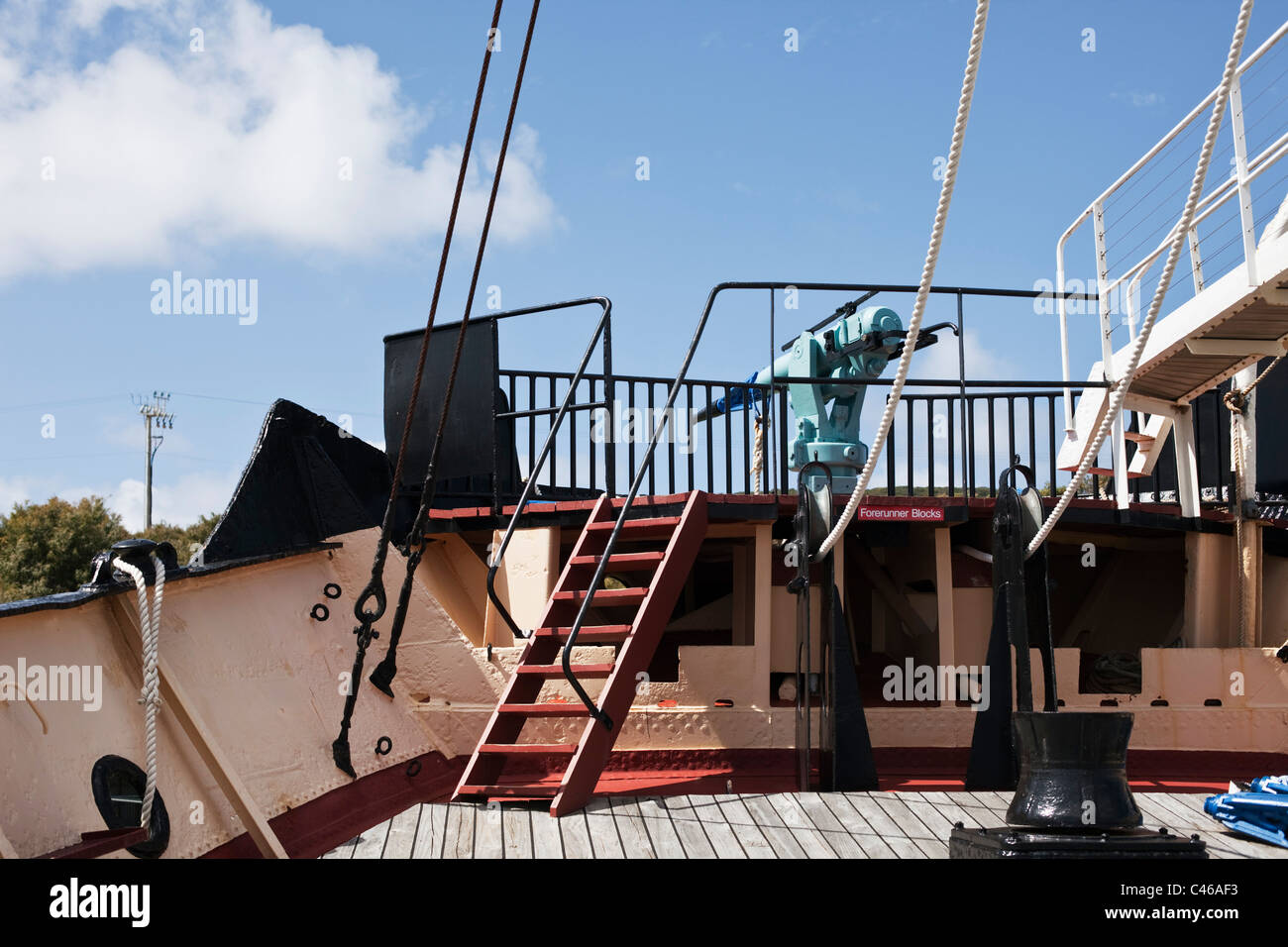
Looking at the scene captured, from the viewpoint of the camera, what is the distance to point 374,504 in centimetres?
894

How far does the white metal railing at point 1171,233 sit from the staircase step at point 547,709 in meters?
4.10

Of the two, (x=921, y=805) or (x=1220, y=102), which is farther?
(x=921, y=805)

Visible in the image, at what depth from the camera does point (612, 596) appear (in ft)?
21.6

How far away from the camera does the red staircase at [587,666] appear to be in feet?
17.5

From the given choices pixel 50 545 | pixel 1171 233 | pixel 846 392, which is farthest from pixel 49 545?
pixel 1171 233

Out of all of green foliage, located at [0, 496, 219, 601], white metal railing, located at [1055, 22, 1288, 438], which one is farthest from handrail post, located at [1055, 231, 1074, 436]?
green foliage, located at [0, 496, 219, 601]

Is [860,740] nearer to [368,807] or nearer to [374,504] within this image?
[368,807]

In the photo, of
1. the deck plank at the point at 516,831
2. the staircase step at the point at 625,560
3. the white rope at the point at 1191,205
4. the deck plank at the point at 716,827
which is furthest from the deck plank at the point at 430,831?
the white rope at the point at 1191,205

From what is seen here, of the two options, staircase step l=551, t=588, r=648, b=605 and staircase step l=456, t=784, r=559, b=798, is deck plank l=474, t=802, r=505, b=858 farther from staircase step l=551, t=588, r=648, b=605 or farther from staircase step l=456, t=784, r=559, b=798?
staircase step l=551, t=588, r=648, b=605

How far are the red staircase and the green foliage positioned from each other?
32.6 meters

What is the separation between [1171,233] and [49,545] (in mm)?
37685
